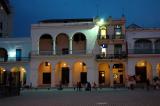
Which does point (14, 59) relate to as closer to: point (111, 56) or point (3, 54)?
point (3, 54)

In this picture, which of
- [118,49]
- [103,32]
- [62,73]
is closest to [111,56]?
[118,49]

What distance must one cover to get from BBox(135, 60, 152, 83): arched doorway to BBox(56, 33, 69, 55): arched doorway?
12.1 metres

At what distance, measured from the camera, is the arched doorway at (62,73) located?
6025cm

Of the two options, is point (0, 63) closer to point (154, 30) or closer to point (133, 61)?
point (133, 61)

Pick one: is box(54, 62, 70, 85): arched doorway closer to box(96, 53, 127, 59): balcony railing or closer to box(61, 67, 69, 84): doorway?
box(61, 67, 69, 84): doorway

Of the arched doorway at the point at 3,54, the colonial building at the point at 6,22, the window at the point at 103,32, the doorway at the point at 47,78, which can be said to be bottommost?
the doorway at the point at 47,78

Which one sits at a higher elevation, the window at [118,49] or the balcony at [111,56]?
the window at [118,49]

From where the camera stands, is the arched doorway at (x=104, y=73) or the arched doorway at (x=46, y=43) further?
the arched doorway at (x=46, y=43)

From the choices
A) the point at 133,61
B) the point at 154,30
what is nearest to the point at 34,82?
the point at 133,61

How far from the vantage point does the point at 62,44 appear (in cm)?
6219

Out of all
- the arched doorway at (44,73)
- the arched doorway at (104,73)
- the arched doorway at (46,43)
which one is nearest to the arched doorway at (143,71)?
the arched doorway at (104,73)

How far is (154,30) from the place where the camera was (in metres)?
56.6

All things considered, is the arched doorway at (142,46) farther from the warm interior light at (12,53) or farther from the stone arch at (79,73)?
the warm interior light at (12,53)

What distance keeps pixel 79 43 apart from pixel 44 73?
777 cm
